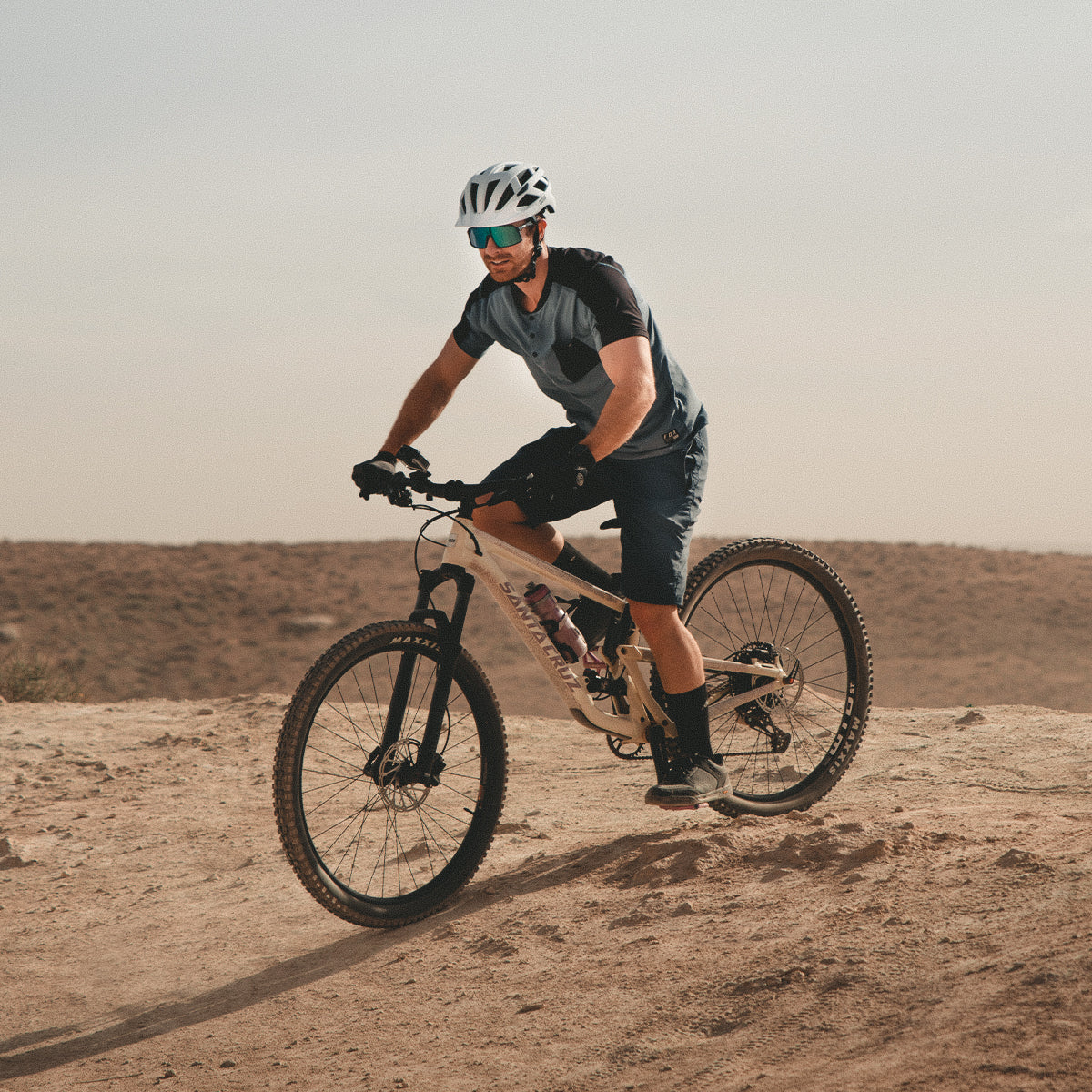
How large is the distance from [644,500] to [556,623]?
0.62 m

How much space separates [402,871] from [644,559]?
6.31 ft

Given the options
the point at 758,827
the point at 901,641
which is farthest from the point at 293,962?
the point at 901,641

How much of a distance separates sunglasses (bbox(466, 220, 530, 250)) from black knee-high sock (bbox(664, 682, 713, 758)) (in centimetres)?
191

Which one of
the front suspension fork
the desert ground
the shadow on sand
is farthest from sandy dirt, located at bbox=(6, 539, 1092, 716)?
the front suspension fork

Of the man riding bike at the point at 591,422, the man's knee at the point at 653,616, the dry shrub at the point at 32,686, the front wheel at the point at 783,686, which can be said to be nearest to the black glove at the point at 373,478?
the man riding bike at the point at 591,422

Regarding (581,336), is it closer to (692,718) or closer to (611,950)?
(692,718)

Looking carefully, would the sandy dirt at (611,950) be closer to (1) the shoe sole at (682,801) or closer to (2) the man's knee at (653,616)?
(1) the shoe sole at (682,801)

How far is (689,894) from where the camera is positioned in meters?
4.45

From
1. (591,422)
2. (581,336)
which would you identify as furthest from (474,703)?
(581,336)

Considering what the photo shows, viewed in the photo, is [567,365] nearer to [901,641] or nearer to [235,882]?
[235,882]

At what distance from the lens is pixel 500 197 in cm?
427

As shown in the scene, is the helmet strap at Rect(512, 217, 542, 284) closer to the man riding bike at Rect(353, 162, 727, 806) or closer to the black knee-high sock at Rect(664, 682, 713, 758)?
the man riding bike at Rect(353, 162, 727, 806)

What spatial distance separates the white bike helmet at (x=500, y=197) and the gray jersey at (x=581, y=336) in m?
0.24

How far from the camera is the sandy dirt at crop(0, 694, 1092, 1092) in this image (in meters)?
3.22
